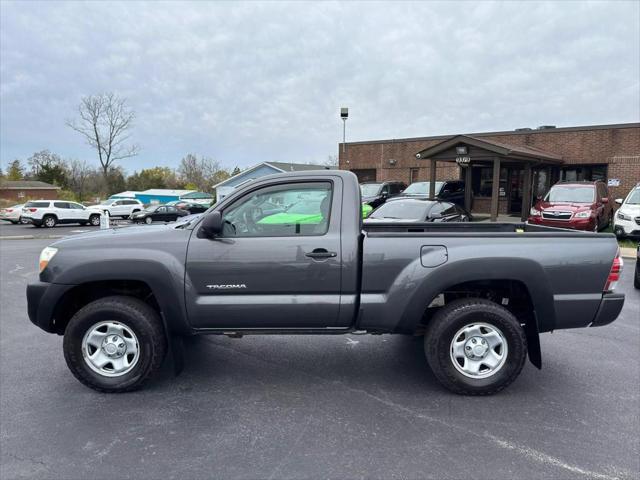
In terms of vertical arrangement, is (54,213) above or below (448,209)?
below

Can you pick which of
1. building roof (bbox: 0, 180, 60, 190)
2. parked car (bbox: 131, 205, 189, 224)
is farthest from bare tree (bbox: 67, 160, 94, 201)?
parked car (bbox: 131, 205, 189, 224)

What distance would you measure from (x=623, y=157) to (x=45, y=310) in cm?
2078

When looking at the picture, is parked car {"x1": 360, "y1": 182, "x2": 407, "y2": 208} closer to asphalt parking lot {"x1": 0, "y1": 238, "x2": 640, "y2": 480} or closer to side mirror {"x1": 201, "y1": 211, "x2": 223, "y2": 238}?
asphalt parking lot {"x1": 0, "y1": 238, "x2": 640, "y2": 480}

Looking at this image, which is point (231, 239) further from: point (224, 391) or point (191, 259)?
point (224, 391)

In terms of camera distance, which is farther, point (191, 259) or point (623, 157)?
point (623, 157)

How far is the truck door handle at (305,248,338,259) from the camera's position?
11.9 feet

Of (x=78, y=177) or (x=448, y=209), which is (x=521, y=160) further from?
(x=78, y=177)

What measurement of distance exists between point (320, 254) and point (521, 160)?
1483cm

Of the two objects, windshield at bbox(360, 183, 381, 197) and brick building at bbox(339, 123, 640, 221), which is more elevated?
brick building at bbox(339, 123, 640, 221)

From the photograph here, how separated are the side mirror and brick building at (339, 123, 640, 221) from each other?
1363 centimetres

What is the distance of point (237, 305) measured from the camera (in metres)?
3.70

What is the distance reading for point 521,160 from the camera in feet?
53.5

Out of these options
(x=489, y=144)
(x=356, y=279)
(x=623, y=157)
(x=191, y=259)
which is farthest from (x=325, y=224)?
(x=623, y=157)

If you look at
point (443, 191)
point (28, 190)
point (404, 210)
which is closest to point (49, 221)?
point (443, 191)
